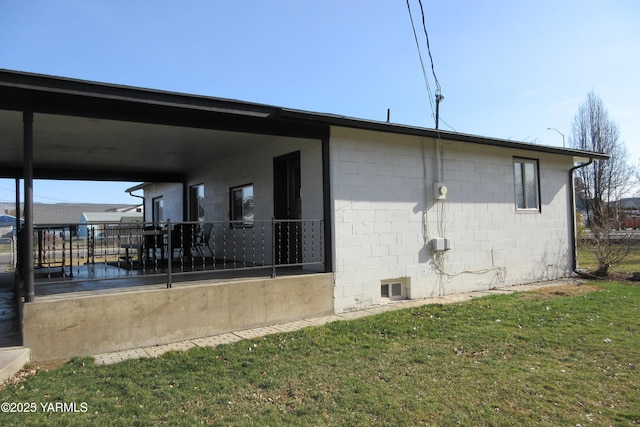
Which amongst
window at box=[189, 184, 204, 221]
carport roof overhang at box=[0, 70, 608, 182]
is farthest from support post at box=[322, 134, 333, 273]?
window at box=[189, 184, 204, 221]

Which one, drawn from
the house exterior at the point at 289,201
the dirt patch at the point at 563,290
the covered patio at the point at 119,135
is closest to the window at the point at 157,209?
the covered patio at the point at 119,135

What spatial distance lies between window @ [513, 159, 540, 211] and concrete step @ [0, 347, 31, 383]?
9027 millimetres

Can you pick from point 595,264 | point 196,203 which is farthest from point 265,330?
point 595,264

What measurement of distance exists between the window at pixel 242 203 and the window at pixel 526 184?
579cm

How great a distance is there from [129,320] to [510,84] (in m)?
→ 9.17

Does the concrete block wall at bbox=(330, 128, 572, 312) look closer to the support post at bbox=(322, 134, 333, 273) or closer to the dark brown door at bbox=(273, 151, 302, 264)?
the support post at bbox=(322, 134, 333, 273)

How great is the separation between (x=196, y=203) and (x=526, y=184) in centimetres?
841

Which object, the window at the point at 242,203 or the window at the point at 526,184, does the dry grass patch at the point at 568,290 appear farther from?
the window at the point at 242,203

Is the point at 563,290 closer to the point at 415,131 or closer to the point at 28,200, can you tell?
the point at 415,131

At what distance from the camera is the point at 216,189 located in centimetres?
1032

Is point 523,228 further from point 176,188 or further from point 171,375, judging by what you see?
point 176,188

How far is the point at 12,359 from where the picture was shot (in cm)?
404

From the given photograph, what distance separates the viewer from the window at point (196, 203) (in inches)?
450

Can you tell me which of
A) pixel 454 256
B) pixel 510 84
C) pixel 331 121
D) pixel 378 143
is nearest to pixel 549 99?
pixel 510 84
